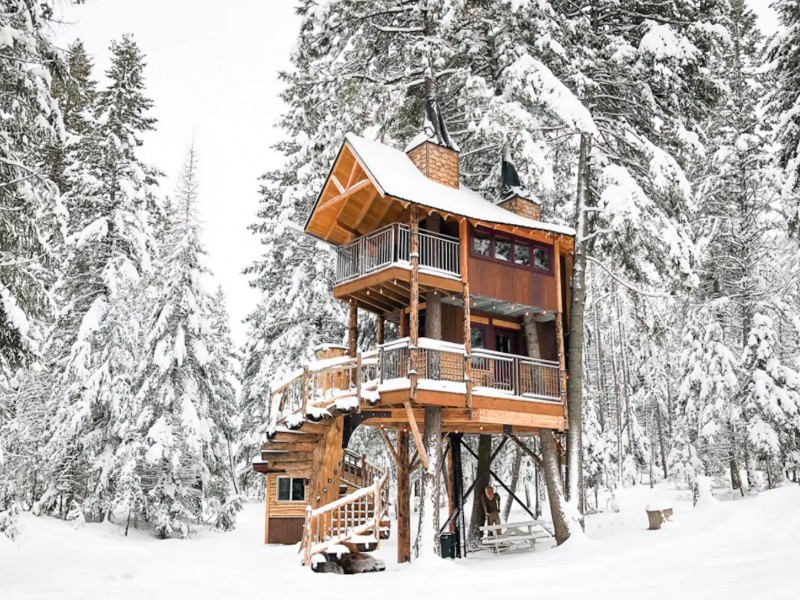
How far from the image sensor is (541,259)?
2047 centimetres

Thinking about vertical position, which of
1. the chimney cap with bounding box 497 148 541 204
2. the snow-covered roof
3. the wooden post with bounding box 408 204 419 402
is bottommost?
the wooden post with bounding box 408 204 419 402

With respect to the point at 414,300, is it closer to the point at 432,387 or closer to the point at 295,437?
the point at 432,387

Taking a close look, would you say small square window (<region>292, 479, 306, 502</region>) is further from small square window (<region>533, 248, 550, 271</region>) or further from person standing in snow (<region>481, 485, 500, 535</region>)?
small square window (<region>533, 248, 550, 271</region>)

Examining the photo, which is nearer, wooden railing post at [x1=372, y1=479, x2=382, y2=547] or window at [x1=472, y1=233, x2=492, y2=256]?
wooden railing post at [x1=372, y1=479, x2=382, y2=547]

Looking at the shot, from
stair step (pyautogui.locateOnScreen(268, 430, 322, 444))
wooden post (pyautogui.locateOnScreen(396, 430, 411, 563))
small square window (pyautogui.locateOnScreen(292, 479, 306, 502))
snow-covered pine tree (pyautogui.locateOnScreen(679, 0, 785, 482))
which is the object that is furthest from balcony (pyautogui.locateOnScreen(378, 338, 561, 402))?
small square window (pyautogui.locateOnScreen(292, 479, 306, 502))

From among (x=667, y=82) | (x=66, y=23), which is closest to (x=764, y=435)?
(x=667, y=82)

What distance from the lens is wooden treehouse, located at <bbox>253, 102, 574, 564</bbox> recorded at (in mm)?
16969

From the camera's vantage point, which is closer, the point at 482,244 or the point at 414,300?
the point at 414,300

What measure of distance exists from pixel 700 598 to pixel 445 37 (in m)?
18.4

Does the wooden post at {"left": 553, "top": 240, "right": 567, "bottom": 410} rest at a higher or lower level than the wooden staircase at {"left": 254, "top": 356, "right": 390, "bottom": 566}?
higher

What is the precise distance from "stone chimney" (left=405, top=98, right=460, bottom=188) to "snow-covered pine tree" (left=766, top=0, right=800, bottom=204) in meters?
9.00

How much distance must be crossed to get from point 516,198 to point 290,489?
15.9 m

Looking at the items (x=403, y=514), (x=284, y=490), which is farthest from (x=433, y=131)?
(x=284, y=490)

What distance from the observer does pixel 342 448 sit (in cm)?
1806
